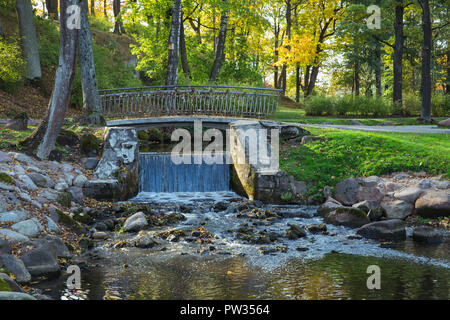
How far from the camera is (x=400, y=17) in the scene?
23.8 m

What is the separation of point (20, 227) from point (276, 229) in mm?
5117

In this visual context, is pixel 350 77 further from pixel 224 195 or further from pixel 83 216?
pixel 83 216

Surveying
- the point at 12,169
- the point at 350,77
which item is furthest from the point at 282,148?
the point at 350,77

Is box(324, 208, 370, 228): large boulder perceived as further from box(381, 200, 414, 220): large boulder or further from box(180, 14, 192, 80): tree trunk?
box(180, 14, 192, 80): tree trunk

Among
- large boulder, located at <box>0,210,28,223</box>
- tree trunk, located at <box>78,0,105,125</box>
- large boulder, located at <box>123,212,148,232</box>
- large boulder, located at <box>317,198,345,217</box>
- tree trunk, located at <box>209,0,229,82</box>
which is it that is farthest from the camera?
tree trunk, located at <box>209,0,229,82</box>

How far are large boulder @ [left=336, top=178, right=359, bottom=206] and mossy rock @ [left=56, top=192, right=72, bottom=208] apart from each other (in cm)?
683

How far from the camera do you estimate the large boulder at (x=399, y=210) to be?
32.8 ft

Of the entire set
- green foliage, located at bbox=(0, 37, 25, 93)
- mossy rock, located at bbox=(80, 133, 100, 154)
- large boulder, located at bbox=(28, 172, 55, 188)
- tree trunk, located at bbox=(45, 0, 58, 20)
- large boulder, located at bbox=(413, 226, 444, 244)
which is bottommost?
large boulder, located at bbox=(413, 226, 444, 244)

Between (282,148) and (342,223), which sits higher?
(282,148)

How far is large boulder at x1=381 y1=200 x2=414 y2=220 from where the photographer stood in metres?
10.0

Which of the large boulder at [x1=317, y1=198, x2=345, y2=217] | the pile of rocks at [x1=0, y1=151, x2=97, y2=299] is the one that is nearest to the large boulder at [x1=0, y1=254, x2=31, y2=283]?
the pile of rocks at [x1=0, y1=151, x2=97, y2=299]

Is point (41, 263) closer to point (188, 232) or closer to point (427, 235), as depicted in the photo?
point (188, 232)

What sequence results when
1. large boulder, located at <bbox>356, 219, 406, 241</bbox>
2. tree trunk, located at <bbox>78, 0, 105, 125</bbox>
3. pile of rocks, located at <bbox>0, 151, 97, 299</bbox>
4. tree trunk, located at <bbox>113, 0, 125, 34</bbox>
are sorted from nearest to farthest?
pile of rocks, located at <bbox>0, 151, 97, 299</bbox>
large boulder, located at <bbox>356, 219, 406, 241</bbox>
tree trunk, located at <bbox>78, 0, 105, 125</bbox>
tree trunk, located at <bbox>113, 0, 125, 34</bbox>

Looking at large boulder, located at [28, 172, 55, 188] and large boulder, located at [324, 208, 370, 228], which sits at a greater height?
large boulder, located at [28, 172, 55, 188]
